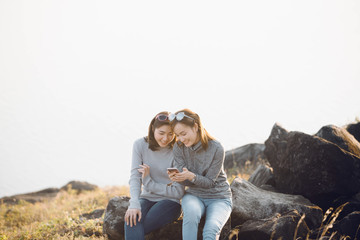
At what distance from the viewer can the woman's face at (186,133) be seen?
4352 mm

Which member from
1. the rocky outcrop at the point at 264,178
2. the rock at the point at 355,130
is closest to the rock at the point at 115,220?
the rocky outcrop at the point at 264,178

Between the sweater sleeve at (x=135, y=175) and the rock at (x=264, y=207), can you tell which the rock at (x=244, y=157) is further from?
the sweater sleeve at (x=135, y=175)

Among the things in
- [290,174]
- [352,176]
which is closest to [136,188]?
[290,174]

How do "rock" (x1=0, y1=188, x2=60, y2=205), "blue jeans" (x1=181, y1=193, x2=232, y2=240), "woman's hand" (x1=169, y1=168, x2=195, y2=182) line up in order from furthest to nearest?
"rock" (x1=0, y1=188, x2=60, y2=205) → "woman's hand" (x1=169, y1=168, x2=195, y2=182) → "blue jeans" (x1=181, y1=193, x2=232, y2=240)

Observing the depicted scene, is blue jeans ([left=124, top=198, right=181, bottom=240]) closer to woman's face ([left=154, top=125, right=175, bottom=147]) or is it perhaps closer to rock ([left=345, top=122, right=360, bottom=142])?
woman's face ([left=154, top=125, right=175, bottom=147])

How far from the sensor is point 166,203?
4.63 m

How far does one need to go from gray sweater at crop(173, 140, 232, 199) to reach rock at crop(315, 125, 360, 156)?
2.73 m

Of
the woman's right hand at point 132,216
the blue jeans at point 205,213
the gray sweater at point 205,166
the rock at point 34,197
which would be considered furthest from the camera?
the rock at point 34,197

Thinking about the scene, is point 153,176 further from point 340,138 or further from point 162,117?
point 340,138

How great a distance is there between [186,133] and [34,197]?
13586 mm

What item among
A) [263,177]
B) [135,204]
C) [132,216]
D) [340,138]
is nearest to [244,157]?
[263,177]

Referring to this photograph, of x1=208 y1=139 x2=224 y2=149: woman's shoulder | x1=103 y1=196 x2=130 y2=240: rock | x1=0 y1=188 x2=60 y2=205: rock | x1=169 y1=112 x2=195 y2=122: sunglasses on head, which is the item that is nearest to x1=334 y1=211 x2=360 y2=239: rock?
x1=208 y1=139 x2=224 y2=149: woman's shoulder

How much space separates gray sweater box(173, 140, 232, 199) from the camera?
4.43 m

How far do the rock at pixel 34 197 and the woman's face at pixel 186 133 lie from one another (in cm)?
1220
